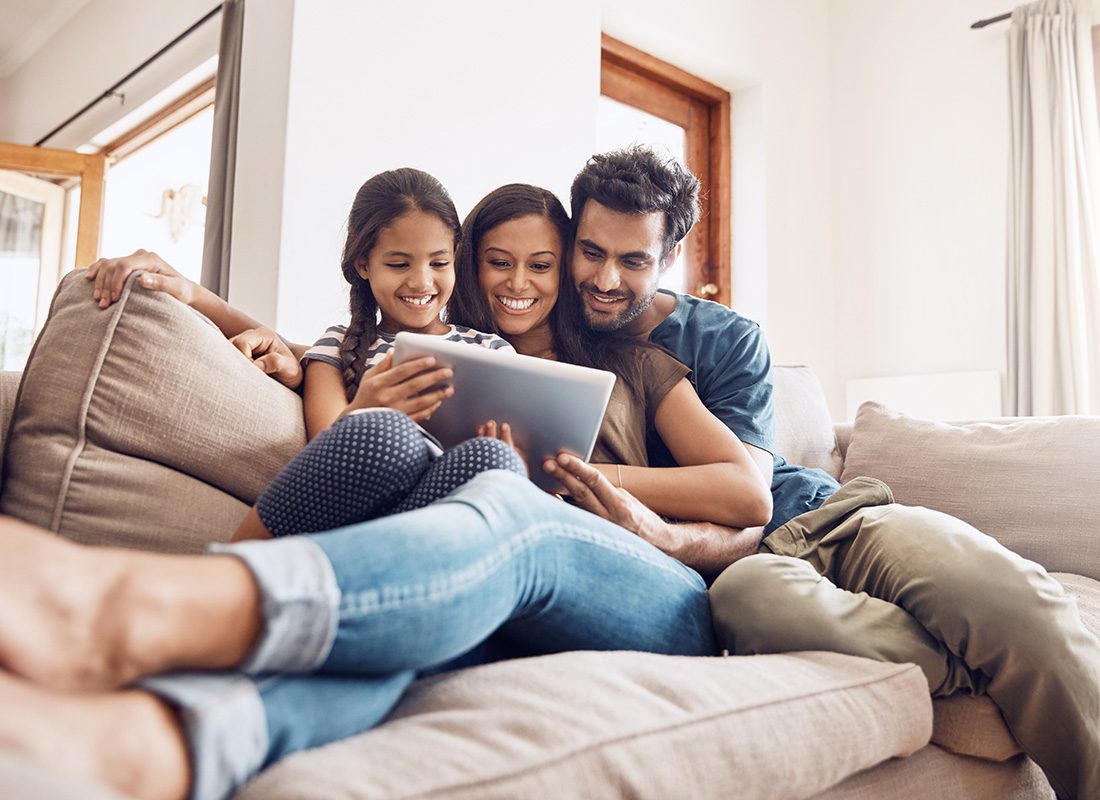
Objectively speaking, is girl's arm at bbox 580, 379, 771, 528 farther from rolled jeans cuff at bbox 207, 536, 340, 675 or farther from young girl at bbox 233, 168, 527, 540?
rolled jeans cuff at bbox 207, 536, 340, 675

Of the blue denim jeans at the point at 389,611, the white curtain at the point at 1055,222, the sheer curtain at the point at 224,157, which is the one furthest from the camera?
the white curtain at the point at 1055,222

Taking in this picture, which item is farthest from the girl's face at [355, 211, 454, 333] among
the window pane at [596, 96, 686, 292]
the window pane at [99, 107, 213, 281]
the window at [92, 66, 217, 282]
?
the window pane at [99, 107, 213, 281]

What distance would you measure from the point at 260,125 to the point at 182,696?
2.30 meters

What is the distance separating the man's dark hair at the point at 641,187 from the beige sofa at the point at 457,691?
26.0 inches

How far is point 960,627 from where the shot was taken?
1040 millimetres

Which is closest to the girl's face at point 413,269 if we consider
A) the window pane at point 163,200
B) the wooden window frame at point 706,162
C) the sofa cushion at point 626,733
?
the sofa cushion at point 626,733

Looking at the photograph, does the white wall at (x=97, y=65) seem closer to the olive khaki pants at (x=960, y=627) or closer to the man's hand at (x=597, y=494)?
the man's hand at (x=597, y=494)

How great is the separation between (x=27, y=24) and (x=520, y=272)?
4250mm

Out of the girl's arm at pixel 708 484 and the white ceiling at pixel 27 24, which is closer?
the girl's arm at pixel 708 484

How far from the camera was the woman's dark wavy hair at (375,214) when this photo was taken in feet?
5.01

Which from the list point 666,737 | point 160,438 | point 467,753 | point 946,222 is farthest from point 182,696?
point 946,222

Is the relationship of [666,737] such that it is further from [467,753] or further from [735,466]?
[735,466]

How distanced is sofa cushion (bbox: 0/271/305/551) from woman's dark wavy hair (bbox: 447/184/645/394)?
533 millimetres

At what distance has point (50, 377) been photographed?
107 cm
